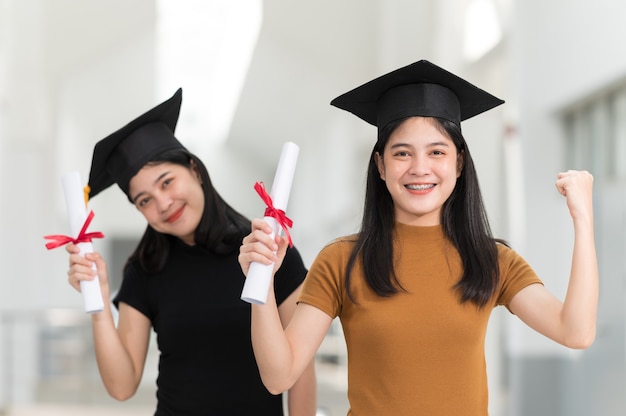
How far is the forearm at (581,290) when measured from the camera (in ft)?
5.99

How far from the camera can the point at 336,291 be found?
6.34 ft

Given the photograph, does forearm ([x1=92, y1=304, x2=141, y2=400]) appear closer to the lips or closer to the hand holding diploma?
the hand holding diploma

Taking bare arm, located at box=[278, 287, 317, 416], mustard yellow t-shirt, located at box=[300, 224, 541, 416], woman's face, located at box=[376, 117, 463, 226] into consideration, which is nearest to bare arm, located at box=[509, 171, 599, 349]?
mustard yellow t-shirt, located at box=[300, 224, 541, 416]

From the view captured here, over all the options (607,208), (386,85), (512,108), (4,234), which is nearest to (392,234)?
(386,85)

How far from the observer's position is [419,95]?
1965 millimetres

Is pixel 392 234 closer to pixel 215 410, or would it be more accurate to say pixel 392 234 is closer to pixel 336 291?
pixel 336 291

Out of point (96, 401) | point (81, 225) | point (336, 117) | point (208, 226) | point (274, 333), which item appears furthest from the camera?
point (336, 117)

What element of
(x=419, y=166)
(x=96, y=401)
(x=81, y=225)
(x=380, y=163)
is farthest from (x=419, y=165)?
(x=96, y=401)

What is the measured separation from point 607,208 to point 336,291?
5130mm

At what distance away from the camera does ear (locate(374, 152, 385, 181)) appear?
1998 mm

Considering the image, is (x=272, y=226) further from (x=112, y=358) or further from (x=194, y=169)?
(x=112, y=358)

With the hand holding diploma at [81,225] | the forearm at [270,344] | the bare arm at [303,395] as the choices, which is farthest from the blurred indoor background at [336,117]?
the forearm at [270,344]

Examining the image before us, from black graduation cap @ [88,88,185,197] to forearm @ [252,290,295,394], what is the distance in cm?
72

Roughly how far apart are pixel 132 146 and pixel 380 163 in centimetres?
74
